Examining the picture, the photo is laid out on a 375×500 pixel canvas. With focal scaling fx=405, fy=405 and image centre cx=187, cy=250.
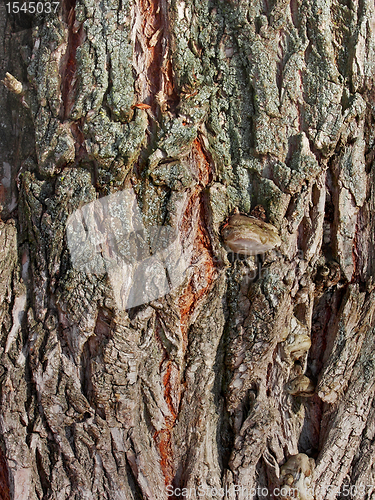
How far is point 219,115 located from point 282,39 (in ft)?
1.63

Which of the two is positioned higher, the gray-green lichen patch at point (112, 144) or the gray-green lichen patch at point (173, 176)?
the gray-green lichen patch at point (112, 144)

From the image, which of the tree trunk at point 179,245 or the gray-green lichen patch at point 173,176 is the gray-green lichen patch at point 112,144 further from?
the gray-green lichen patch at point 173,176

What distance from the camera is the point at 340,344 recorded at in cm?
216

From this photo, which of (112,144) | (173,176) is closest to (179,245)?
(173,176)

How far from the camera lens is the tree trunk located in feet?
6.21

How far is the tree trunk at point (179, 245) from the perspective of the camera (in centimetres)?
189

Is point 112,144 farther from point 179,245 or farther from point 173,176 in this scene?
point 179,245

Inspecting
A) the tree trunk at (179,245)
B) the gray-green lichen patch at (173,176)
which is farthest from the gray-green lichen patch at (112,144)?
the gray-green lichen patch at (173,176)

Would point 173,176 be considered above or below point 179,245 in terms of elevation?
above

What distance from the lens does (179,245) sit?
193 cm

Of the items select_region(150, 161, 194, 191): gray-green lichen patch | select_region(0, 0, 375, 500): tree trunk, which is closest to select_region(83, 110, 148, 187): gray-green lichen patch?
select_region(0, 0, 375, 500): tree trunk

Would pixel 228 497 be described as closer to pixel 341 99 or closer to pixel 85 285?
pixel 85 285

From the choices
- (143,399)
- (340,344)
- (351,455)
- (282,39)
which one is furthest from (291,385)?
(282,39)

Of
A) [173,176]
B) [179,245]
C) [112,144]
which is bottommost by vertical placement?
[179,245]
